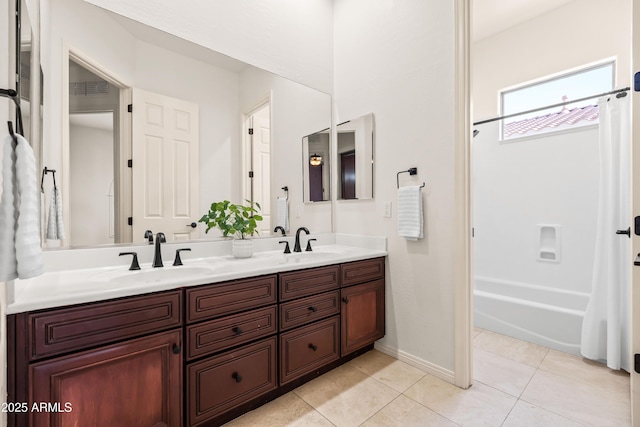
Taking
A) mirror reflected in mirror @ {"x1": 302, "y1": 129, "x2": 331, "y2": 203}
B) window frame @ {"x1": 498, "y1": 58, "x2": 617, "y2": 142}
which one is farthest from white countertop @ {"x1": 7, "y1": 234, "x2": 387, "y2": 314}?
window frame @ {"x1": 498, "y1": 58, "x2": 617, "y2": 142}

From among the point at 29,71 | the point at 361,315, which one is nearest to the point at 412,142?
the point at 361,315

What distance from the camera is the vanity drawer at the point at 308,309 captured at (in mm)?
1575

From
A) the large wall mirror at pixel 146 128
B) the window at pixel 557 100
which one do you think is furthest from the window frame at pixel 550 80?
the large wall mirror at pixel 146 128

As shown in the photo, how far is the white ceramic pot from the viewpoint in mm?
1843

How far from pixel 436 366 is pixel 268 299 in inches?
48.0

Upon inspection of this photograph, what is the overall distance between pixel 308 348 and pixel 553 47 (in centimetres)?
369

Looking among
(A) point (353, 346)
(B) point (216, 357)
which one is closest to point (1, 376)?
(B) point (216, 357)

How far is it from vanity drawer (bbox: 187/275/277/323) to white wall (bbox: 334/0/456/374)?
1033mm

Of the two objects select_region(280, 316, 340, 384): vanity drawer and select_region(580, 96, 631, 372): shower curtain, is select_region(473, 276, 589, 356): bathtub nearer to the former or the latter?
select_region(580, 96, 631, 372): shower curtain

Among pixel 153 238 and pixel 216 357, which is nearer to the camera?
pixel 216 357

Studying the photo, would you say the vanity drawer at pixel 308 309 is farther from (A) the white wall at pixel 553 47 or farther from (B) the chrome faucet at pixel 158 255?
(A) the white wall at pixel 553 47

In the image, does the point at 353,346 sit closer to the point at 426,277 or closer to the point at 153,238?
the point at 426,277

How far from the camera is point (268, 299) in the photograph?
1491 mm

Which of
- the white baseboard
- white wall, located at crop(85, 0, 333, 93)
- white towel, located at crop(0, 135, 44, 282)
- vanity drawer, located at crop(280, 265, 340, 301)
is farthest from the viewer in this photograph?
the white baseboard
